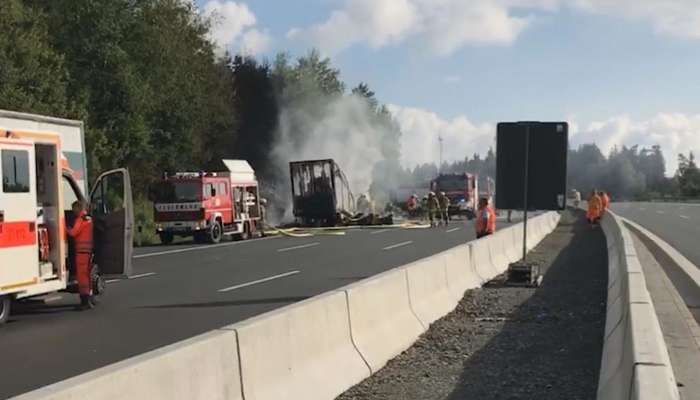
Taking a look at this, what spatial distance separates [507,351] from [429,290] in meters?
2.21

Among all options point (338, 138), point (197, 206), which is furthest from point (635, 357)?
point (338, 138)

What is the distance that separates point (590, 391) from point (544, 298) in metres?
6.68

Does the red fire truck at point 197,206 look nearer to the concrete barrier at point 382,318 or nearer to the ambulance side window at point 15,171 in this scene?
the ambulance side window at point 15,171

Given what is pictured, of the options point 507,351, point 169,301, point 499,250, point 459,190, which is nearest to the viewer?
point 507,351

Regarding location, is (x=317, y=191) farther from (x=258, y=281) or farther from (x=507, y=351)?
(x=507, y=351)

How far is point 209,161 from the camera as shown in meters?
52.8

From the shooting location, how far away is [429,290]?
37.6 feet

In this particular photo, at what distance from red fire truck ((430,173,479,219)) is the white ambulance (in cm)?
3699

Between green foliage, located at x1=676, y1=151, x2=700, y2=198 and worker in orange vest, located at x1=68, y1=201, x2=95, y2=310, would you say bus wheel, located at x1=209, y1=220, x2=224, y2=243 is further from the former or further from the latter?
green foliage, located at x1=676, y1=151, x2=700, y2=198

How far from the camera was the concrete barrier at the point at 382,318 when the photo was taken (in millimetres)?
8102

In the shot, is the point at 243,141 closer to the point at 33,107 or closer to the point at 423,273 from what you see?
the point at 33,107

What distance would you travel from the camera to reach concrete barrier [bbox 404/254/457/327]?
1051cm

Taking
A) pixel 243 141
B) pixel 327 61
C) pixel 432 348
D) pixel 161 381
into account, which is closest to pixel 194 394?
pixel 161 381

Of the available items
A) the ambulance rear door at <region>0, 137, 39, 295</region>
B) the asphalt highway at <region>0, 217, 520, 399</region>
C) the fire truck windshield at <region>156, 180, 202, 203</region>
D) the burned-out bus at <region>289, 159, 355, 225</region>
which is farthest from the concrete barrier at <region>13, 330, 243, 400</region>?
the burned-out bus at <region>289, 159, 355, 225</region>
